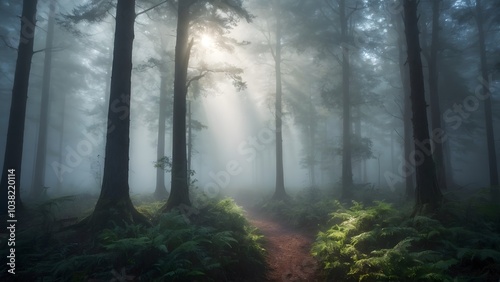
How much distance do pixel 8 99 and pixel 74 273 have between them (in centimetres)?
3857

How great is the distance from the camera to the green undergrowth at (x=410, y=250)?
4.93 metres

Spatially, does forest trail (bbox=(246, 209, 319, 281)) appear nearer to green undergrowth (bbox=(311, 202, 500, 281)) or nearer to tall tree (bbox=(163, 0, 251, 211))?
green undergrowth (bbox=(311, 202, 500, 281))

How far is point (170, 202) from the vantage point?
415 inches

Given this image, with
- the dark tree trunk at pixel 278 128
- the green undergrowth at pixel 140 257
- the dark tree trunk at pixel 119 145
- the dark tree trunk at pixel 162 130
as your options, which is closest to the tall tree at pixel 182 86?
the dark tree trunk at pixel 119 145

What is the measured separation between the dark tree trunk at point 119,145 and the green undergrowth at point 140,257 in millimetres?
918

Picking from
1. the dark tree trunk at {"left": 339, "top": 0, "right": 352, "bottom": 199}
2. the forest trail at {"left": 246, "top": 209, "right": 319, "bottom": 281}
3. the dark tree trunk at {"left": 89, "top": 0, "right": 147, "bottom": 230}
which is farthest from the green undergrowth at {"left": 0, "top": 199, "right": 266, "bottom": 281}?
the dark tree trunk at {"left": 339, "top": 0, "right": 352, "bottom": 199}

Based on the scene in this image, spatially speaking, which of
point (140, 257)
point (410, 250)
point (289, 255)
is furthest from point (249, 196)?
point (140, 257)

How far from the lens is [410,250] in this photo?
6.42 m

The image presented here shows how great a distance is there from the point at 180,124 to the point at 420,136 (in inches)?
353

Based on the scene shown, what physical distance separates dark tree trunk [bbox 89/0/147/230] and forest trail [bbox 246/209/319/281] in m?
4.31

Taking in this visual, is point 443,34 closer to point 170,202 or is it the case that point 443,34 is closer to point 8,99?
point 170,202

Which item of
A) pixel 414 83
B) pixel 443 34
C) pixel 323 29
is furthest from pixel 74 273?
pixel 443 34

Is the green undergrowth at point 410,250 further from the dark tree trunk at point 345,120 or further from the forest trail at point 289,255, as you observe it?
the dark tree trunk at point 345,120

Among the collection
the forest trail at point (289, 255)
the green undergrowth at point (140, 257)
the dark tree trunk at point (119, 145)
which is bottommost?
the forest trail at point (289, 255)
